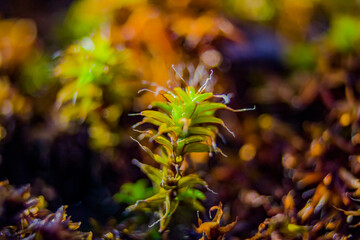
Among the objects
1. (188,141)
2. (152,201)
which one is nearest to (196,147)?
(188,141)

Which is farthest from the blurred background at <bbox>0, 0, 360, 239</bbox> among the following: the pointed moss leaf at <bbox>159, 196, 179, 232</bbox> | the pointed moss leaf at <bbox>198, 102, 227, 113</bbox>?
the pointed moss leaf at <bbox>198, 102, 227, 113</bbox>

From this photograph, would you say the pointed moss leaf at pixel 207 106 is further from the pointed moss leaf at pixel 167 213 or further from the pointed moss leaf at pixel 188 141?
the pointed moss leaf at pixel 167 213

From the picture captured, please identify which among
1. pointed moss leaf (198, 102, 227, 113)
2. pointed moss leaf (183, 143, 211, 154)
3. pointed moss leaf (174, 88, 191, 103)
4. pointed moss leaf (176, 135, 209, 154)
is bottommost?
pointed moss leaf (183, 143, 211, 154)

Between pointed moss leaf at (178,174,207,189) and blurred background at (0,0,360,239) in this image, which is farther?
blurred background at (0,0,360,239)

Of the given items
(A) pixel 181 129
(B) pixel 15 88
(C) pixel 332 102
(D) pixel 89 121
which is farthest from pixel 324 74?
(B) pixel 15 88

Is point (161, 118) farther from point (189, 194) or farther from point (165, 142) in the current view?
point (189, 194)

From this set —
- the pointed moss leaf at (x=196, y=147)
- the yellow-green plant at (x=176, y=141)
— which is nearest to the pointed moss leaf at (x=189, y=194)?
the yellow-green plant at (x=176, y=141)

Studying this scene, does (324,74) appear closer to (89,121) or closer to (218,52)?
(218,52)

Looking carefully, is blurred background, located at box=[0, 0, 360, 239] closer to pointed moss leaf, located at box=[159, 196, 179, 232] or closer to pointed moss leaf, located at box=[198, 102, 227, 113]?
pointed moss leaf, located at box=[159, 196, 179, 232]
